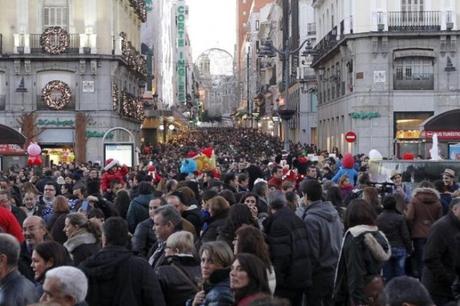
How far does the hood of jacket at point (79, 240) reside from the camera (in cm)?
917

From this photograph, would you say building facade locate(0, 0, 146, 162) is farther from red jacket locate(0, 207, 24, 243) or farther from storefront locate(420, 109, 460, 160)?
red jacket locate(0, 207, 24, 243)

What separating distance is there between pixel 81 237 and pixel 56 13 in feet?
136

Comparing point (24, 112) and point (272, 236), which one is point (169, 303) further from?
point (24, 112)

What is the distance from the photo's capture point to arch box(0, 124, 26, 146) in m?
40.2

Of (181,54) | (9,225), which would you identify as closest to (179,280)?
(9,225)

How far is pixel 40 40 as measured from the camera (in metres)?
47.8

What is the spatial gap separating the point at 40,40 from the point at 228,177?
32.3 metres

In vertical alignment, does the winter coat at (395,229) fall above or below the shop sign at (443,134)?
below

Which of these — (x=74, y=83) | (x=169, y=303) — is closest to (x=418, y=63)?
(x=74, y=83)

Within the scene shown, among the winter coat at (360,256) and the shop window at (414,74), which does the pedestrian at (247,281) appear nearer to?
the winter coat at (360,256)

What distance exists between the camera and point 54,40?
157 feet

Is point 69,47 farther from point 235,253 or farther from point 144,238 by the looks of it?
point 235,253

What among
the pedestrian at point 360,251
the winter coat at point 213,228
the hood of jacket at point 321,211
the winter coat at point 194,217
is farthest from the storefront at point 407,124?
the pedestrian at point 360,251

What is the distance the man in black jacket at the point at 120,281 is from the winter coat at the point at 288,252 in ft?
8.33
